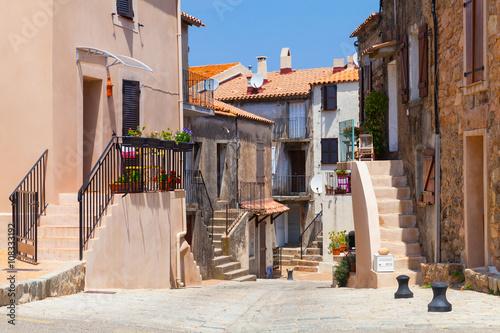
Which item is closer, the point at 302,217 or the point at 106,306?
the point at 106,306

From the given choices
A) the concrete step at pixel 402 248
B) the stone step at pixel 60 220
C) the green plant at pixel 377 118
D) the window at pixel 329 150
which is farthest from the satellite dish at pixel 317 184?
the stone step at pixel 60 220

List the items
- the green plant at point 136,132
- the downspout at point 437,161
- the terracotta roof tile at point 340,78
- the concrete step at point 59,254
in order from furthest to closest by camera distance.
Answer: the terracotta roof tile at point 340,78 → the green plant at point 136,132 → the downspout at point 437,161 → the concrete step at point 59,254

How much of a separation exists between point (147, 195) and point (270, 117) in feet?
88.7

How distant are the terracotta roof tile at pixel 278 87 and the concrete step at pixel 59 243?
27916 millimetres

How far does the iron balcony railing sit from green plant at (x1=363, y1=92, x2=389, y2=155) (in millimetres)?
21612

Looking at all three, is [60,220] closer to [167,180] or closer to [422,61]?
[167,180]

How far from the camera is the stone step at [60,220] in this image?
1245cm

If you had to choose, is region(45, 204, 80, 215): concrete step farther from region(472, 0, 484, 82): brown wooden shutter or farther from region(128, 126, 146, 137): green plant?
region(472, 0, 484, 82): brown wooden shutter

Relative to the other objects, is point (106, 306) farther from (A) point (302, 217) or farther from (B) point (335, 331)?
(A) point (302, 217)

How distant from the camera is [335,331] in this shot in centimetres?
718

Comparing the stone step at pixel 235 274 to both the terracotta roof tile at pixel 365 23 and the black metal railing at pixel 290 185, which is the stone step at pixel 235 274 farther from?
the black metal railing at pixel 290 185

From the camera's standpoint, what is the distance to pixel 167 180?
1440cm

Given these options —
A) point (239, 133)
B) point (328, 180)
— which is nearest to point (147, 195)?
point (239, 133)

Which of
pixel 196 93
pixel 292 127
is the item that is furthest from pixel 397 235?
pixel 292 127
